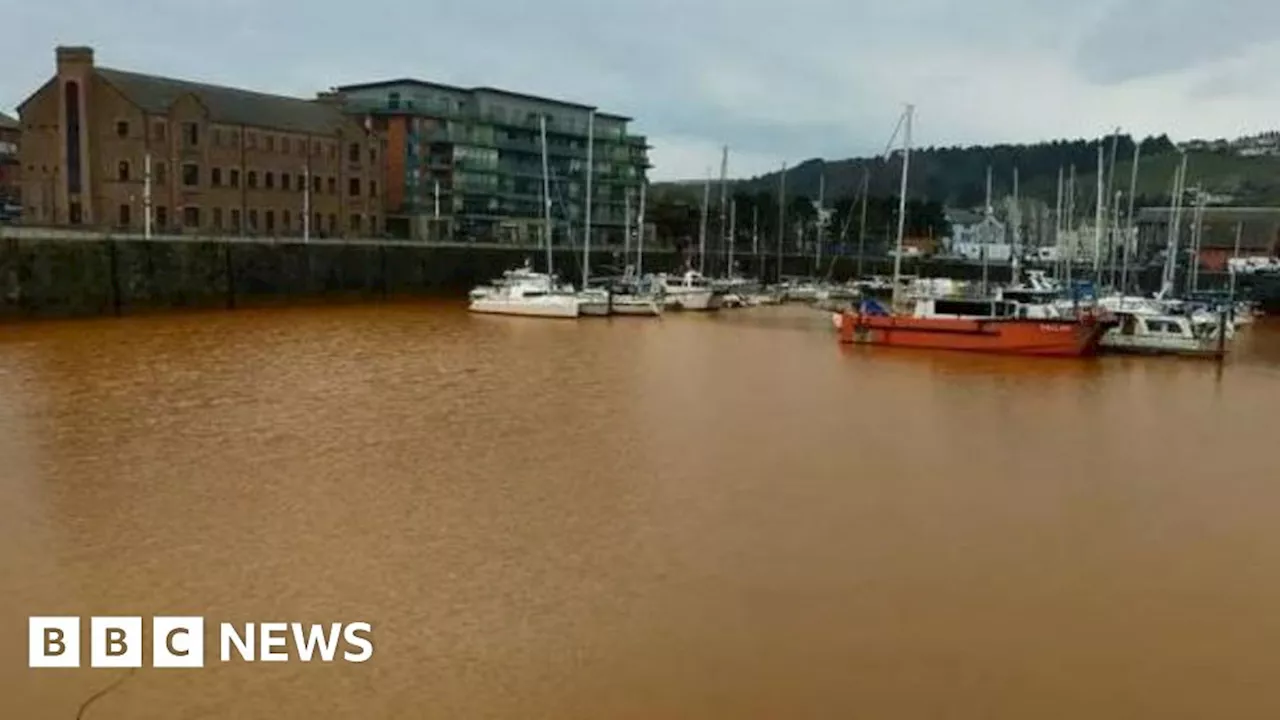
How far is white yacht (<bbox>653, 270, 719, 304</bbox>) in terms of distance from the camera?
235 ft

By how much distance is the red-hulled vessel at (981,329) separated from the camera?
46125 mm

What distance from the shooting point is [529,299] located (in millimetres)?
62312

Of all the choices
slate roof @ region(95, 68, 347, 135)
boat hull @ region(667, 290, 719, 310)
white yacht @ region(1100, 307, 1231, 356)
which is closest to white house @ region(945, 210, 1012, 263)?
boat hull @ region(667, 290, 719, 310)

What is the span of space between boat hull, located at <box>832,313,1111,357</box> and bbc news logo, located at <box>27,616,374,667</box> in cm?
3699

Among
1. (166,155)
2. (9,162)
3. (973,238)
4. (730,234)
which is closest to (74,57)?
(166,155)

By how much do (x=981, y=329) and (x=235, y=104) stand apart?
57.8 metres

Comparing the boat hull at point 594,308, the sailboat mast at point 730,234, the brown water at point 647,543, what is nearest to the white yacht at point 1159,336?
the brown water at point 647,543

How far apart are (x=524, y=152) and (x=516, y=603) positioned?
100016 millimetres

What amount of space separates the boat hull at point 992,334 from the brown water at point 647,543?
10.2 meters

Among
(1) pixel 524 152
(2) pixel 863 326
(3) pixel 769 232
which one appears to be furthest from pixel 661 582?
(3) pixel 769 232

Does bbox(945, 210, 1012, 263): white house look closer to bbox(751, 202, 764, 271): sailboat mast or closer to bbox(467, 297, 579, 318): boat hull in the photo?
bbox(751, 202, 764, 271): sailboat mast

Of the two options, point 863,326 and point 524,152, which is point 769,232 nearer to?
point 524,152

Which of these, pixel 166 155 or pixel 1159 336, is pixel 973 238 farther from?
pixel 1159 336

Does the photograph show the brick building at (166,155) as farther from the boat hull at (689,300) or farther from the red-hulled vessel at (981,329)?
the red-hulled vessel at (981,329)
